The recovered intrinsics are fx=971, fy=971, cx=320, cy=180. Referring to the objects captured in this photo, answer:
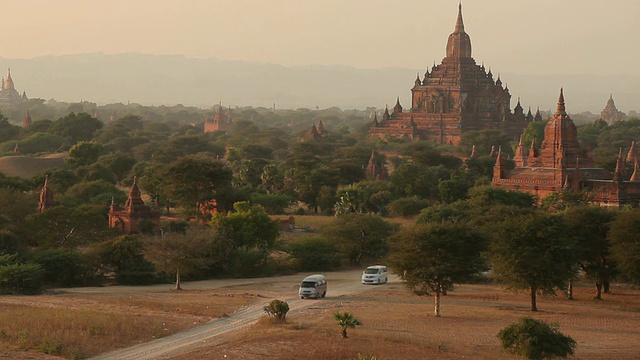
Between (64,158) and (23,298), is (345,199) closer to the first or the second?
(23,298)

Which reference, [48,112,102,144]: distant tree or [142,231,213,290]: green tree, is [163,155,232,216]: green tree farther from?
[48,112,102,144]: distant tree

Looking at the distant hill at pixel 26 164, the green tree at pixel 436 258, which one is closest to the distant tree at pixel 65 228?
the green tree at pixel 436 258

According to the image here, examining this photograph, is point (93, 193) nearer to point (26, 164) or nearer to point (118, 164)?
point (118, 164)

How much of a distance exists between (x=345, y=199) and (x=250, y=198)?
5.88m

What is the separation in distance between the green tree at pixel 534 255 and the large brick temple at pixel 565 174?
2242 cm

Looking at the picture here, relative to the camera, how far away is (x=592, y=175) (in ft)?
206

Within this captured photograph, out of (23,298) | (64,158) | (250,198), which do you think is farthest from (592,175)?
(64,158)

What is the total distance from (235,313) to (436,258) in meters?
7.64

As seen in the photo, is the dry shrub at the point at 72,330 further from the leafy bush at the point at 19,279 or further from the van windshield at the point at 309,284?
the van windshield at the point at 309,284

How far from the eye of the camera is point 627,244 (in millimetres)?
37344

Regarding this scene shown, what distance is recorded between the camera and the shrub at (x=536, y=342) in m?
27.9

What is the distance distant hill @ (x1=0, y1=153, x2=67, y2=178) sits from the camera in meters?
84.6

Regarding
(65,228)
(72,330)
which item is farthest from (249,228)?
(72,330)

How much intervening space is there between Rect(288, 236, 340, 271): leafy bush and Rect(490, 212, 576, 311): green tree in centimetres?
1106
